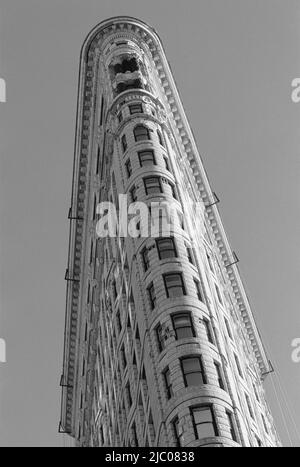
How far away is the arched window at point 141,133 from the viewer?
3007 inches

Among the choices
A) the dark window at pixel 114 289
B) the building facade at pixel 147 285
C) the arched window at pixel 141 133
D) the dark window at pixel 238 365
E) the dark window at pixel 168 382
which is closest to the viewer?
the dark window at pixel 168 382

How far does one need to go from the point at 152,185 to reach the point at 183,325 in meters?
16.9

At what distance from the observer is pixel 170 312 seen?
58.2 meters

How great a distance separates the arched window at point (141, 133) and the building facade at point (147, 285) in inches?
4.4

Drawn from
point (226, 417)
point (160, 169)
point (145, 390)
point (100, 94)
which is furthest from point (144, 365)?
point (100, 94)

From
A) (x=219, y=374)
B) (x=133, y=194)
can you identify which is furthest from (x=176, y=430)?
(x=133, y=194)

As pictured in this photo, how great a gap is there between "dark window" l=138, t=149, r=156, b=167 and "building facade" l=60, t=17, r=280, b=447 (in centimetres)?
14

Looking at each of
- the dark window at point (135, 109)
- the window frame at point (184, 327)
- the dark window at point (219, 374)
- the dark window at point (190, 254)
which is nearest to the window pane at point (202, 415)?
the dark window at point (219, 374)

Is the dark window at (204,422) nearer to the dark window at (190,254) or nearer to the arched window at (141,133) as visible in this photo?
the dark window at (190,254)

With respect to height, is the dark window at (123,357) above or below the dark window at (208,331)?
above

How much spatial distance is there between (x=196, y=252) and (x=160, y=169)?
9.97 meters

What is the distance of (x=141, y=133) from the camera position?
77.1 meters

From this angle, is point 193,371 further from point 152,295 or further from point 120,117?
point 120,117
